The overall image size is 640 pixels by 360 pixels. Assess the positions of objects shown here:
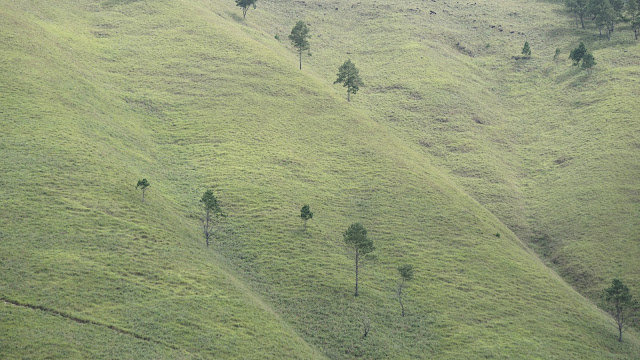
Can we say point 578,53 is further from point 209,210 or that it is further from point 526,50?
point 209,210

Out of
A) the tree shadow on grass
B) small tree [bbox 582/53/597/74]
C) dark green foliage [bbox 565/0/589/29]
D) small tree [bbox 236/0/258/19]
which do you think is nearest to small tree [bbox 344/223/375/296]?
small tree [bbox 582/53/597/74]

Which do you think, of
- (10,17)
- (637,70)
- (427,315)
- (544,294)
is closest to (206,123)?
(10,17)

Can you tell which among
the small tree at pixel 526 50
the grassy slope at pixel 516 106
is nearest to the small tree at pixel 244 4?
the grassy slope at pixel 516 106

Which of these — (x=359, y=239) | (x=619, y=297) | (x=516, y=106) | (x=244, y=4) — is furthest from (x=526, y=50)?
(x=359, y=239)

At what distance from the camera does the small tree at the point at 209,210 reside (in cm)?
6569

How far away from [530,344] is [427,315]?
11709mm

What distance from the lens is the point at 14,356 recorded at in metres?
39.8

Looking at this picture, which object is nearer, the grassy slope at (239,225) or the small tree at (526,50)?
the grassy slope at (239,225)

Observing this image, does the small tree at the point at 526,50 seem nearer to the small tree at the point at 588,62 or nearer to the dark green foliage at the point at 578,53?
the dark green foliage at the point at 578,53

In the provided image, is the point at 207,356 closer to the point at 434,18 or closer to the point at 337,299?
the point at 337,299

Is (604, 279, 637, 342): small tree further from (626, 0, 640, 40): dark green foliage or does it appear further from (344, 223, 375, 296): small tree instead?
(626, 0, 640, 40): dark green foliage

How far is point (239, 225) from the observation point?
7106cm

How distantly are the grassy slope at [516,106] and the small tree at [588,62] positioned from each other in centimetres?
174

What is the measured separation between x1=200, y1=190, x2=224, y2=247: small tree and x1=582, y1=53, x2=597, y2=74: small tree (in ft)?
376
